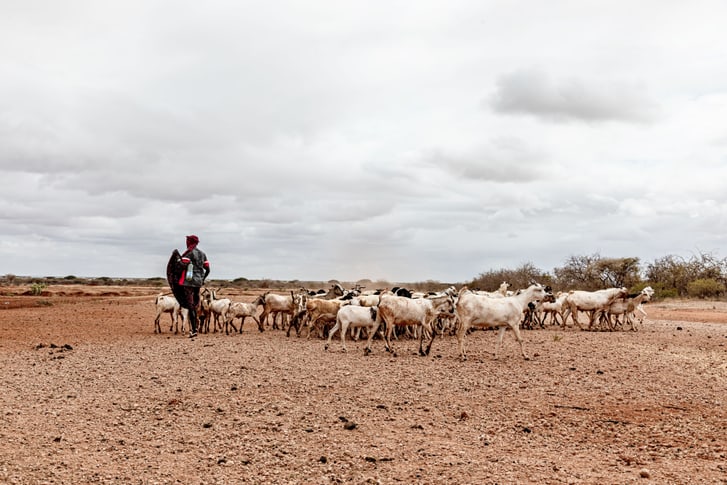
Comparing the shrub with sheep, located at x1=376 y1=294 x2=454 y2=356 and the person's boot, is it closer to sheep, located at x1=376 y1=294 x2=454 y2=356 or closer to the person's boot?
sheep, located at x1=376 y1=294 x2=454 y2=356

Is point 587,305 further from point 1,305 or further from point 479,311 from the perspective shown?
point 1,305

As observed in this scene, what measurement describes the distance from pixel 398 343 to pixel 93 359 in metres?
8.54

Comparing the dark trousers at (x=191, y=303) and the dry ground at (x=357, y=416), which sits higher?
the dark trousers at (x=191, y=303)

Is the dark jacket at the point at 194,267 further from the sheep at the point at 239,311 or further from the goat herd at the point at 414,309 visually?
the sheep at the point at 239,311

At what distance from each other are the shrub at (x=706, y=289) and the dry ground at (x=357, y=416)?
98.2ft

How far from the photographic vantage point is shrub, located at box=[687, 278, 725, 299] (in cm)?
4134

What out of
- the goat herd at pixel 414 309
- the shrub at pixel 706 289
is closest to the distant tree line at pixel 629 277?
the shrub at pixel 706 289

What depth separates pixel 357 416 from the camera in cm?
867

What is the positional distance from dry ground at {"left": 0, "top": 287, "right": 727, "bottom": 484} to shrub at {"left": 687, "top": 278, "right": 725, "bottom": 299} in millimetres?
29940

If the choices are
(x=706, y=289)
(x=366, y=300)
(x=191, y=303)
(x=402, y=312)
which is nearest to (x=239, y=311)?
(x=191, y=303)

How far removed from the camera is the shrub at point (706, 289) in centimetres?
4134

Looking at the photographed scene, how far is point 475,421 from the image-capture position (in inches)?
338

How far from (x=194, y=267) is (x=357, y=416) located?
1188cm

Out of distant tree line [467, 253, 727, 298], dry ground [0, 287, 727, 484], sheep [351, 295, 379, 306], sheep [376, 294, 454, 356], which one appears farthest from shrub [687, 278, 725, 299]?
sheep [376, 294, 454, 356]
